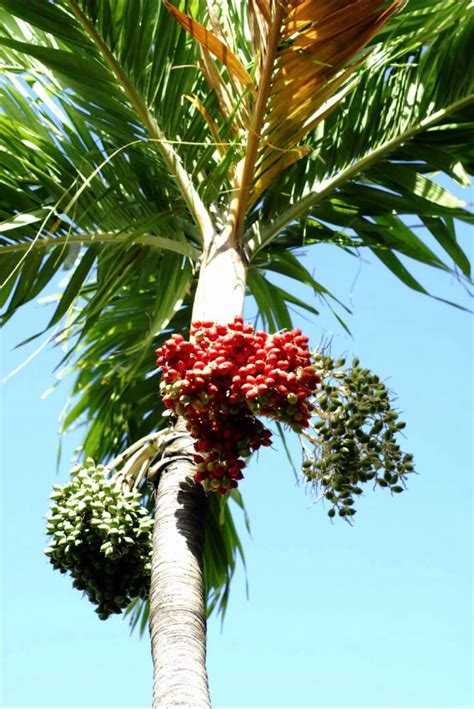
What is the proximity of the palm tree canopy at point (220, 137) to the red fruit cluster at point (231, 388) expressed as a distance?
0.86 m

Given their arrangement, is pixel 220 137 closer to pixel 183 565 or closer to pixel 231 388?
pixel 231 388

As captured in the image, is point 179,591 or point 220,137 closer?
point 179,591

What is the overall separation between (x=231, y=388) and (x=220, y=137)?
52.8 inches

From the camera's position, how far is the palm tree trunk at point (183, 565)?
2.71 metres

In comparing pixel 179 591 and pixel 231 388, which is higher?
pixel 231 388

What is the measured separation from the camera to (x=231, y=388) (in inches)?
121

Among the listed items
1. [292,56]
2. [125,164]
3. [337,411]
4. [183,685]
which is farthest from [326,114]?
[183,685]

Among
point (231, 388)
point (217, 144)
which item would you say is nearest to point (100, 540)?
point (231, 388)

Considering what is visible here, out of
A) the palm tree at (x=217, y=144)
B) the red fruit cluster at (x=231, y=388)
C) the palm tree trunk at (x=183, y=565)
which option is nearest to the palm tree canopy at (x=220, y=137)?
the palm tree at (x=217, y=144)

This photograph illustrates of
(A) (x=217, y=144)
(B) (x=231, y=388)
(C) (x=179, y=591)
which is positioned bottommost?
(C) (x=179, y=591)

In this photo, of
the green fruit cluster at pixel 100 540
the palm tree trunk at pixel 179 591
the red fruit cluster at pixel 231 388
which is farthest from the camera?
the green fruit cluster at pixel 100 540

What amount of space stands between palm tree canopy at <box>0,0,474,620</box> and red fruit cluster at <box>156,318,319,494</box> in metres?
0.86

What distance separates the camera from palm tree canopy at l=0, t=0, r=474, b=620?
371 centimetres

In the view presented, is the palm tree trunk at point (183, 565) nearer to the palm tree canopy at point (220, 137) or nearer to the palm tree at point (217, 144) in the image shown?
the palm tree at point (217, 144)
